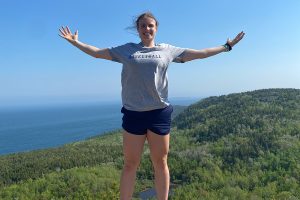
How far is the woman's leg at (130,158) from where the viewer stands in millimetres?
7180

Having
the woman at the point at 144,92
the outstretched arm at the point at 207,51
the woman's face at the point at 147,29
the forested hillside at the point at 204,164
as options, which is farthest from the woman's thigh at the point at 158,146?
the forested hillside at the point at 204,164

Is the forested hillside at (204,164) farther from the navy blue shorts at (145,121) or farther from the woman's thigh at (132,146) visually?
the navy blue shorts at (145,121)

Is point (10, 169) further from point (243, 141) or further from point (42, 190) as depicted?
point (243, 141)

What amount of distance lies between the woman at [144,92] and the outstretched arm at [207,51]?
19 mm

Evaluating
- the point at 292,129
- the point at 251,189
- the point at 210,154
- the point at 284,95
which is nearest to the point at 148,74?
the point at 251,189

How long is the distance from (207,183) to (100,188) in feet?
78.3

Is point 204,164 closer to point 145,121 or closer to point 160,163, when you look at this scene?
point 160,163

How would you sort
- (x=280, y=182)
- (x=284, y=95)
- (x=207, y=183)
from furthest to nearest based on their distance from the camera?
(x=284, y=95), (x=207, y=183), (x=280, y=182)

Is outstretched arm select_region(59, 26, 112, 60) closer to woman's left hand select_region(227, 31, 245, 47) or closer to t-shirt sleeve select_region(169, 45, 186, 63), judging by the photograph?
t-shirt sleeve select_region(169, 45, 186, 63)

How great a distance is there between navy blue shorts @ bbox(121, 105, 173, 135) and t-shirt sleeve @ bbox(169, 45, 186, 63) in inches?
39.3

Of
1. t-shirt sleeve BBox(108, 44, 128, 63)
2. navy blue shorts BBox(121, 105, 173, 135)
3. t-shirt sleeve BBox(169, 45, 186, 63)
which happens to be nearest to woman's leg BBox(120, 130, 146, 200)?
navy blue shorts BBox(121, 105, 173, 135)

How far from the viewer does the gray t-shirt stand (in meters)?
6.87

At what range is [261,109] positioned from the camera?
144500 millimetres

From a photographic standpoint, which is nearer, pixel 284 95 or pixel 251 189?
pixel 251 189
